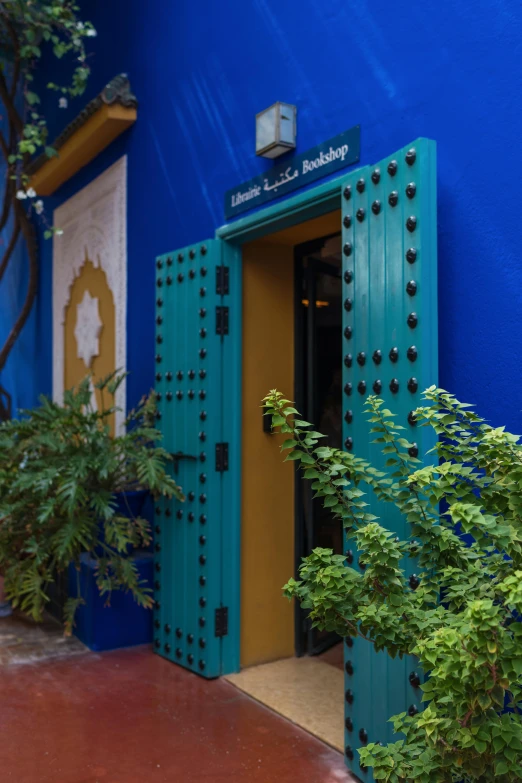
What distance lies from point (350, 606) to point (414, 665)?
73 cm

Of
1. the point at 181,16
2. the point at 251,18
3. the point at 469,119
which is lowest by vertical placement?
the point at 469,119

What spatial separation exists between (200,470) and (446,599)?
2.42 meters

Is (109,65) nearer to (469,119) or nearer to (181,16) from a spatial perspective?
(181,16)

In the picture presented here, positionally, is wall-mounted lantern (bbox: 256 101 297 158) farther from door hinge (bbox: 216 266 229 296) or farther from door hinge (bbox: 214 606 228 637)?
door hinge (bbox: 214 606 228 637)

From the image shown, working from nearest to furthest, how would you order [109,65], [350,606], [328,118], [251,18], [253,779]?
[350,606]
[253,779]
[328,118]
[251,18]
[109,65]

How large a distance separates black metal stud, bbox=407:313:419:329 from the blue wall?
6.6 inches

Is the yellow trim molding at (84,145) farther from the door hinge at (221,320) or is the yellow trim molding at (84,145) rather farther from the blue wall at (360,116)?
the door hinge at (221,320)

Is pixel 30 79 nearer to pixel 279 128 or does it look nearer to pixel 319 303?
pixel 319 303

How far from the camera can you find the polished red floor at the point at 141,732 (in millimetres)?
3082

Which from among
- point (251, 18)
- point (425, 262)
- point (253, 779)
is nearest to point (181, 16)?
point (251, 18)

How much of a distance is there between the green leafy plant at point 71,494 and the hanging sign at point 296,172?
4.51 feet

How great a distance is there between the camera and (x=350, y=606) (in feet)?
7.20

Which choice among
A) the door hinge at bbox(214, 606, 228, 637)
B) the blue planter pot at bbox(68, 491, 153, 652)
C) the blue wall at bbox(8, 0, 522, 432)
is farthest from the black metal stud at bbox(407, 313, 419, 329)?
the blue planter pot at bbox(68, 491, 153, 652)

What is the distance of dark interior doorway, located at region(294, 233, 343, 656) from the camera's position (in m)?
4.55
